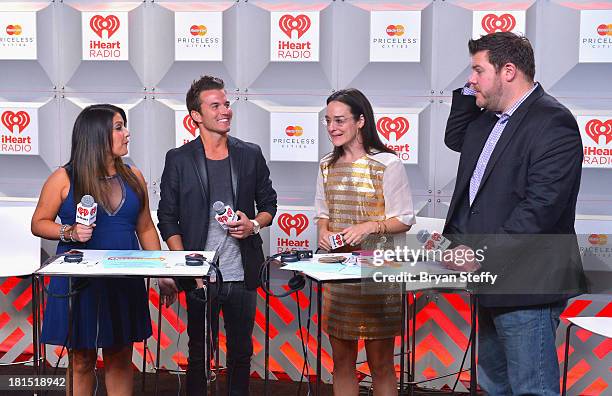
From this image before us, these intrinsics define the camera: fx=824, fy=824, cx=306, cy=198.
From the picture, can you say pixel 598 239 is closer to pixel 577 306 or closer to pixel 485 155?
pixel 577 306

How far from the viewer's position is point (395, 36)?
5.84m

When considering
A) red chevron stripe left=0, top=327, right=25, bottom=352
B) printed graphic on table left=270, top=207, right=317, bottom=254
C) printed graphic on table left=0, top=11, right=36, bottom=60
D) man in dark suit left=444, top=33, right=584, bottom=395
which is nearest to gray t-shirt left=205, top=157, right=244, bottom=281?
printed graphic on table left=270, top=207, right=317, bottom=254

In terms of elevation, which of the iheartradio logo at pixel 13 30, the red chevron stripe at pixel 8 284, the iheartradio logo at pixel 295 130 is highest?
the iheartradio logo at pixel 13 30

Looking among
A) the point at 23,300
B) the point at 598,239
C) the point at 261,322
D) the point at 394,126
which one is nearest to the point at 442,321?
the point at 598,239

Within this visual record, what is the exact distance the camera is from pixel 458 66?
579 cm

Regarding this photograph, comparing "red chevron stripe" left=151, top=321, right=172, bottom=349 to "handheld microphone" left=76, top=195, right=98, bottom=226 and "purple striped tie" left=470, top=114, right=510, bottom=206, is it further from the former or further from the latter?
"purple striped tie" left=470, top=114, right=510, bottom=206

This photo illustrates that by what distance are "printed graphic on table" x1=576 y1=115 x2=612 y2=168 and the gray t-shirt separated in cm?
250

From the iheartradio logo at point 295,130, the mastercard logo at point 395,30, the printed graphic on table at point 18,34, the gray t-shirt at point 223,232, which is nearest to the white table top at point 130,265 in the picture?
the gray t-shirt at point 223,232

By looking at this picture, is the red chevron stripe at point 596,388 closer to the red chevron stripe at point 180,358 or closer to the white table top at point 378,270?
the white table top at point 378,270

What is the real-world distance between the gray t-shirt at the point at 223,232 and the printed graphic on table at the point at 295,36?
145 cm

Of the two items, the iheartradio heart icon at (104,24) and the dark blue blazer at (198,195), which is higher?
the iheartradio heart icon at (104,24)

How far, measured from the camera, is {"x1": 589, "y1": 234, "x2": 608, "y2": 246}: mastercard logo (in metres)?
5.66

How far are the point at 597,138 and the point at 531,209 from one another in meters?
2.44

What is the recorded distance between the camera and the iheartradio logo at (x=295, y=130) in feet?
19.7
